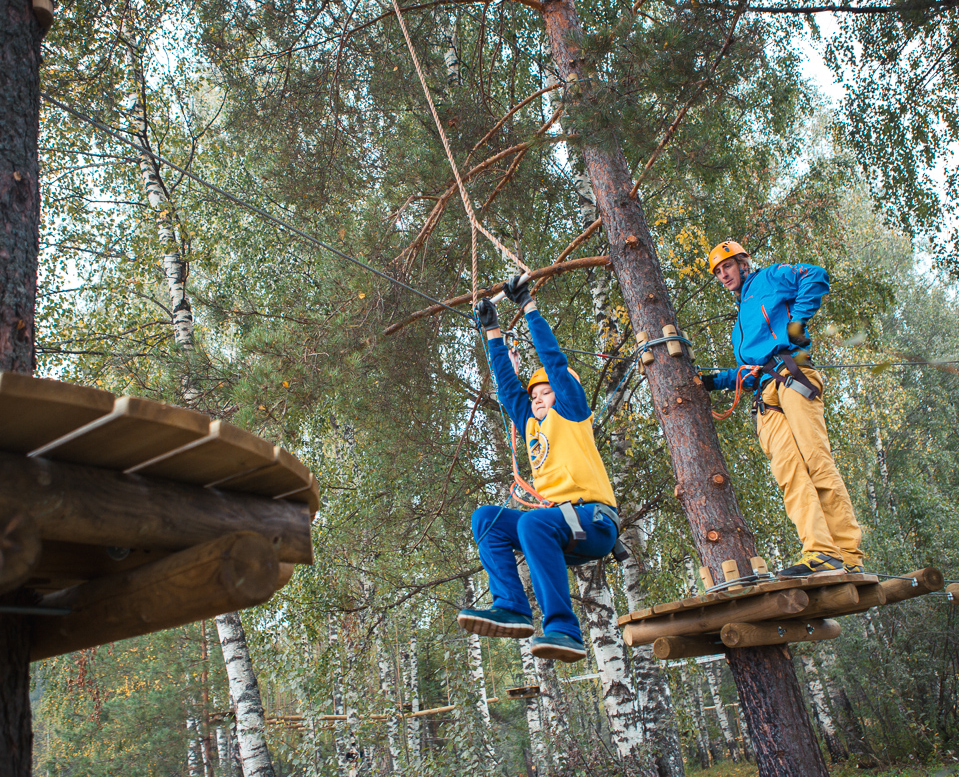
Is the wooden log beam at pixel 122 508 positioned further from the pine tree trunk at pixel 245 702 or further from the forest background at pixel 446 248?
the pine tree trunk at pixel 245 702

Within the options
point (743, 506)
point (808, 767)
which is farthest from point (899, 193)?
point (808, 767)

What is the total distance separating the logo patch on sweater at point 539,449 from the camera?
3801mm

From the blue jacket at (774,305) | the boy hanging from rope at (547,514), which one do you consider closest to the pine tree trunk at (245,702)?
the boy hanging from rope at (547,514)

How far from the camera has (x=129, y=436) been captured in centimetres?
157

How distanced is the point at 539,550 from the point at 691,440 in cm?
157

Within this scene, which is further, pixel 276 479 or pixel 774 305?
pixel 774 305

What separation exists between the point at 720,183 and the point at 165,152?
25.0 feet

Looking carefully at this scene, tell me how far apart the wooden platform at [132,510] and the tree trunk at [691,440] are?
2877 mm

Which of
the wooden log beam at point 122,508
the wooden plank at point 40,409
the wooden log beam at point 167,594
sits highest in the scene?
the wooden plank at point 40,409

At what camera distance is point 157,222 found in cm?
880

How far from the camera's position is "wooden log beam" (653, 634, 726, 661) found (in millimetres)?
4012

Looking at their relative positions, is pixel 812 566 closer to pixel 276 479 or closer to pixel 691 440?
pixel 691 440

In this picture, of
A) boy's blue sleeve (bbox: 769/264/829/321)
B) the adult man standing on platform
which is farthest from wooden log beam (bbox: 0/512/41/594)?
boy's blue sleeve (bbox: 769/264/829/321)

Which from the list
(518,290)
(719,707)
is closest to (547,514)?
(518,290)
